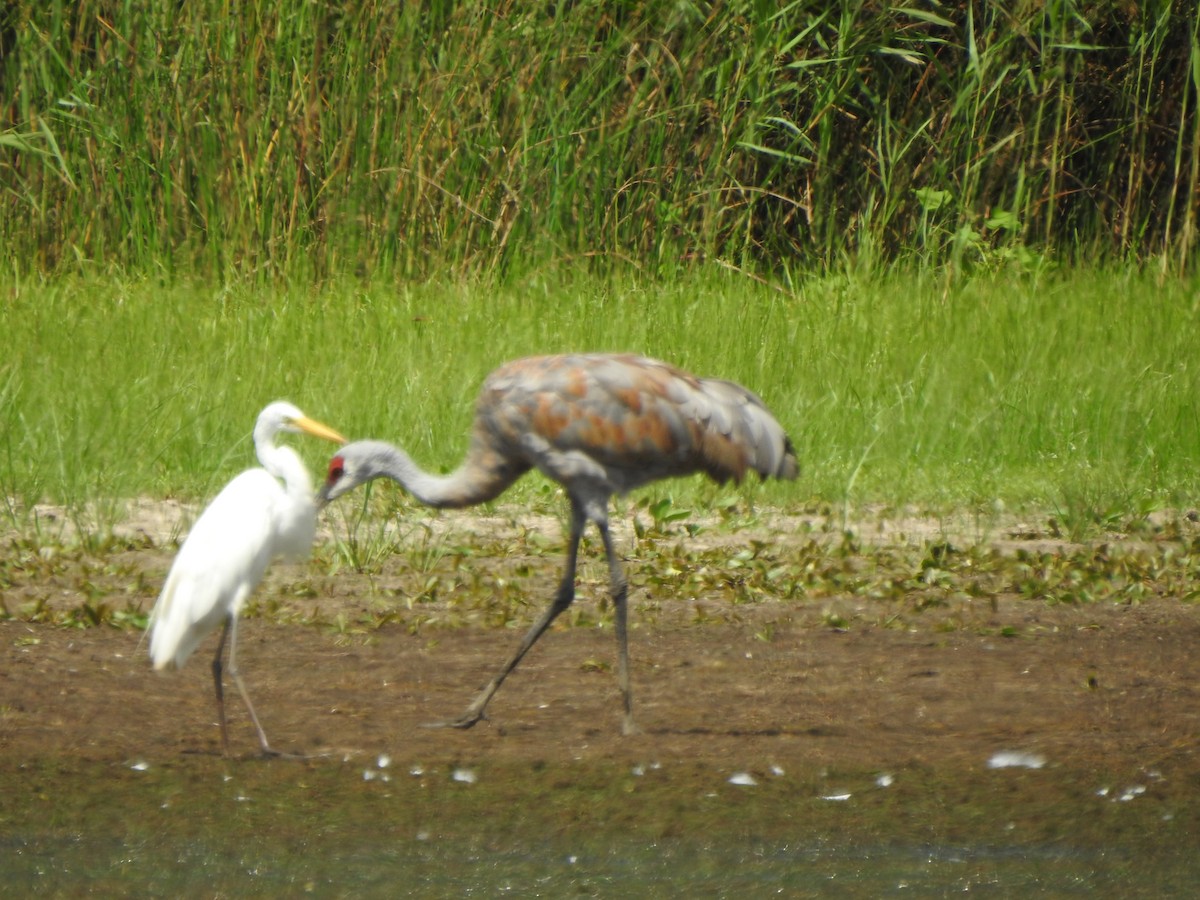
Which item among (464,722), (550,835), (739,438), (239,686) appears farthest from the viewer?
(739,438)

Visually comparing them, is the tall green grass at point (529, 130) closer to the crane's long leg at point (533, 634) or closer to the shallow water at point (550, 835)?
the crane's long leg at point (533, 634)

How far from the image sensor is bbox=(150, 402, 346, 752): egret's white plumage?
13.9ft

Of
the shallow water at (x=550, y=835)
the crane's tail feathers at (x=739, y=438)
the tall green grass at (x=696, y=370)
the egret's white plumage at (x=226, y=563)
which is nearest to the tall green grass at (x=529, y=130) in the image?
the tall green grass at (x=696, y=370)

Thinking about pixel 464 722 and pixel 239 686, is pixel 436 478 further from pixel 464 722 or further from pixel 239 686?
pixel 239 686

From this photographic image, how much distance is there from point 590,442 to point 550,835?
1.18 metres

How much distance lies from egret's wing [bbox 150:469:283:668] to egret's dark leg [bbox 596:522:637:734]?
797mm

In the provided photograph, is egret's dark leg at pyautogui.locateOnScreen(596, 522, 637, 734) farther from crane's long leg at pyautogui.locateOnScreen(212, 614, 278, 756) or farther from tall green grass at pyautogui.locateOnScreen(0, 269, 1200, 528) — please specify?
tall green grass at pyautogui.locateOnScreen(0, 269, 1200, 528)

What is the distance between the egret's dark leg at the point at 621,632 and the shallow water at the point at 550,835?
1.01ft

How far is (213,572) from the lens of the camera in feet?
13.9

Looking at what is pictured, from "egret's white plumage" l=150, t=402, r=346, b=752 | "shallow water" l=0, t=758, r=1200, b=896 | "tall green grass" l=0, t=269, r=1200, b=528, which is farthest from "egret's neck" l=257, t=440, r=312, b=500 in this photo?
"tall green grass" l=0, t=269, r=1200, b=528

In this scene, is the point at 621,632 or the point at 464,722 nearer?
the point at 464,722

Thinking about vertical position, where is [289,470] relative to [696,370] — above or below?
above

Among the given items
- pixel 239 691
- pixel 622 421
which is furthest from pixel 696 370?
pixel 239 691

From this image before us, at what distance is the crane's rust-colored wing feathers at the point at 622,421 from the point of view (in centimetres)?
465
